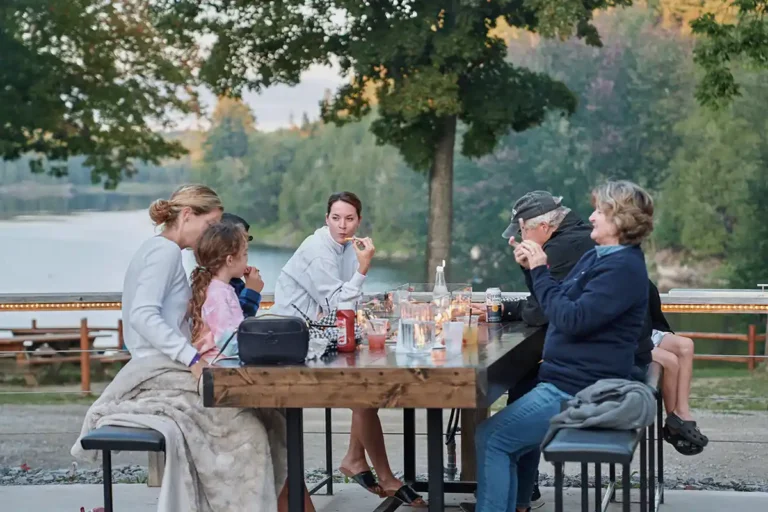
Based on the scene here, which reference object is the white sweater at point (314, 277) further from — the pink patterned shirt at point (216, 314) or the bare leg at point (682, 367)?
the bare leg at point (682, 367)

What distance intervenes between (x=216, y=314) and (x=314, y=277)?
0.88m

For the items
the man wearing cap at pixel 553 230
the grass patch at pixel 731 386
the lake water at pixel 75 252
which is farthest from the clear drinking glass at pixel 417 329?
the lake water at pixel 75 252

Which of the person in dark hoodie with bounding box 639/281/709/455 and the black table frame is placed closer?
the black table frame

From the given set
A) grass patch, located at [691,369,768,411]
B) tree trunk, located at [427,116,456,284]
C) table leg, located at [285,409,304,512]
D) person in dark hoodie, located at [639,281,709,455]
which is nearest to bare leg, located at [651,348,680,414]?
person in dark hoodie, located at [639,281,709,455]

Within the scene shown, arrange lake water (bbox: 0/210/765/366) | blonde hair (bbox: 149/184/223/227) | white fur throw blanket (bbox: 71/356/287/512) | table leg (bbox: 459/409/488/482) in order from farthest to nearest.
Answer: lake water (bbox: 0/210/765/366)
table leg (bbox: 459/409/488/482)
blonde hair (bbox: 149/184/223/227)
white fur throw blanket (bbox: 71/356/287/512)

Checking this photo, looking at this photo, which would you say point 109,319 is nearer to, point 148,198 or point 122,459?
point 148,198

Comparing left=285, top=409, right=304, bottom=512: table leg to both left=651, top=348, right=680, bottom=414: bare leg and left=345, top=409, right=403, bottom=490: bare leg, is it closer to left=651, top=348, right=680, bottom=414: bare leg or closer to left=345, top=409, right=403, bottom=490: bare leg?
left=345, top=409, right=403, bottom=490: bare leg

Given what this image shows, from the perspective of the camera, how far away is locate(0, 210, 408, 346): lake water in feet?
37.4

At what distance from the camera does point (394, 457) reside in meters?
7.05

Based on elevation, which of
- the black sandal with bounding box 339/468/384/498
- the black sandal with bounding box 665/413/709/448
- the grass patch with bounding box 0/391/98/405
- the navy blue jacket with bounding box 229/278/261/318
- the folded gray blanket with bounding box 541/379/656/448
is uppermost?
the navy blue jacket with bounding box 229/278/261/318

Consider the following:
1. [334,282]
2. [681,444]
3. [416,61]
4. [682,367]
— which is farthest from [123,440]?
[416,61]

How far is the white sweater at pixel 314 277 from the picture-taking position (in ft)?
15.8

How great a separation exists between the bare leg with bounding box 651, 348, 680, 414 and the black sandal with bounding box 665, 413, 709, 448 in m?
0.14

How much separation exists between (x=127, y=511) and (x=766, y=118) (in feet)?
27.3
